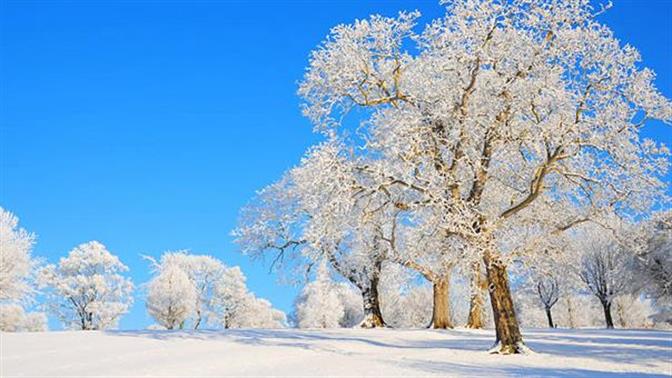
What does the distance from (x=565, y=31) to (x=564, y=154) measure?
3.85 meters

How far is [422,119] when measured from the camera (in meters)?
18.3

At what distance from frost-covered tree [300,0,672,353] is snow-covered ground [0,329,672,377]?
Answer: 9.03 ft

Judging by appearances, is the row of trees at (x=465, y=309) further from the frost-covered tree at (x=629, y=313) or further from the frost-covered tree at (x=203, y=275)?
the frost-covered tree at (x=203, y=275)

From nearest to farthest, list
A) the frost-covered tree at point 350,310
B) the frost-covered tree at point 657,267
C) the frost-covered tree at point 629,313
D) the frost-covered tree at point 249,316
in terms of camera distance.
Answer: the frost-covered tree at point 657,267
the frost-covered tree at point 629,313
the frost-covered tree at point 249,316
the frost-covered tree at point 350,310

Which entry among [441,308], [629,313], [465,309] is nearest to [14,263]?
[441,308]

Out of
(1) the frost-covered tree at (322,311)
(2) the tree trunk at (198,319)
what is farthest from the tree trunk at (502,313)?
(1) the frost-covered tree at (322,311)

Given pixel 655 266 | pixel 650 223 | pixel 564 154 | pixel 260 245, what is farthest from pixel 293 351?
pixel 655 266

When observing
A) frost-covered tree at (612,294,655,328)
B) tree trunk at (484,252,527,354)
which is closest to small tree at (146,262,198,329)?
tree trunk at (484,252,527,354)

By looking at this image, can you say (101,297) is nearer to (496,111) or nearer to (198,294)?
(198,294)

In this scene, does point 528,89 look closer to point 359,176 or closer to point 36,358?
point 359,176

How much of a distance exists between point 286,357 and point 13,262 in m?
30.7

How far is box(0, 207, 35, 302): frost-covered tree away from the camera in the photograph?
37750 mm

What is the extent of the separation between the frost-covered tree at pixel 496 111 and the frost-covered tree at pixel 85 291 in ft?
151

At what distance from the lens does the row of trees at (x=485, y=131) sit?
17.3 metres
